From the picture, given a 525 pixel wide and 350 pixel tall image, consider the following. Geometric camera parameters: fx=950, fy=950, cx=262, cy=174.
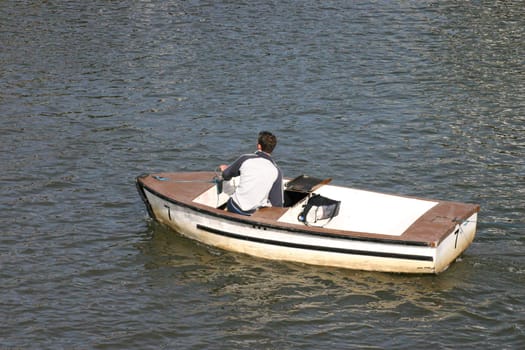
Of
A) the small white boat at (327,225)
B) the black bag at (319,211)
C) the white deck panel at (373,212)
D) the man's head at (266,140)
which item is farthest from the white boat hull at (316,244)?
→ the man's head at (266,140)

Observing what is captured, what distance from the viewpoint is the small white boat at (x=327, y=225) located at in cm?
1448

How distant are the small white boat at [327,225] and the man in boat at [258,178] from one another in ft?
0.76

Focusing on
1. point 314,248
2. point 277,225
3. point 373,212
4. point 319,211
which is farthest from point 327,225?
point 277,225

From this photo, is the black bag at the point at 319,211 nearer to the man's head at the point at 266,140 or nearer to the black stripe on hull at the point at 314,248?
the black stripe on hull at the point at 314,248

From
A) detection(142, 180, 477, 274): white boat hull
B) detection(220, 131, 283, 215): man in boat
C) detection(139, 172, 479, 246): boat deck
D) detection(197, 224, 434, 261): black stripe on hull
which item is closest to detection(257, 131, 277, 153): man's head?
detection(220, 131, 283, 215): man in boat

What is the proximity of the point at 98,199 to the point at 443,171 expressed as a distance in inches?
280

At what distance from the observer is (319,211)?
Result: 15.4 meters

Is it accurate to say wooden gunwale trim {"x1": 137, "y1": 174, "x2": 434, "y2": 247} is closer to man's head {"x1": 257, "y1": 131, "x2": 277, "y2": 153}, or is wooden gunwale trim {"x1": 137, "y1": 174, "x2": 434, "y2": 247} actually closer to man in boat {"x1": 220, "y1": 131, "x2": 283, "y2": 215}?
man in boat {"x1": 220, "y1": 131, "x2": 283, "y2": 215}

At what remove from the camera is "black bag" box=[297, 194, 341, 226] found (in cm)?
1539

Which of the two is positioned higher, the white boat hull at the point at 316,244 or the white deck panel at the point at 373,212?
the white deck panel at the point at 373,212

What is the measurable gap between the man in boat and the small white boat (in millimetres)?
232

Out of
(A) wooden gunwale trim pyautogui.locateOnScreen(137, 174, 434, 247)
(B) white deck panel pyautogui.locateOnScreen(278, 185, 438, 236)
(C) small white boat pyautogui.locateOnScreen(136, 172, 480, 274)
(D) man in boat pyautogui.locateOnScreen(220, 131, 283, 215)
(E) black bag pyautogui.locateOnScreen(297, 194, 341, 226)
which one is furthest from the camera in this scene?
(D) man in boat pyautogui.locateOnScreen(220, 131, 283, 215)

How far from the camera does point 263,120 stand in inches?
926

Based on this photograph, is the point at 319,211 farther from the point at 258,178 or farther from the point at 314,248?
the point at 258,178
